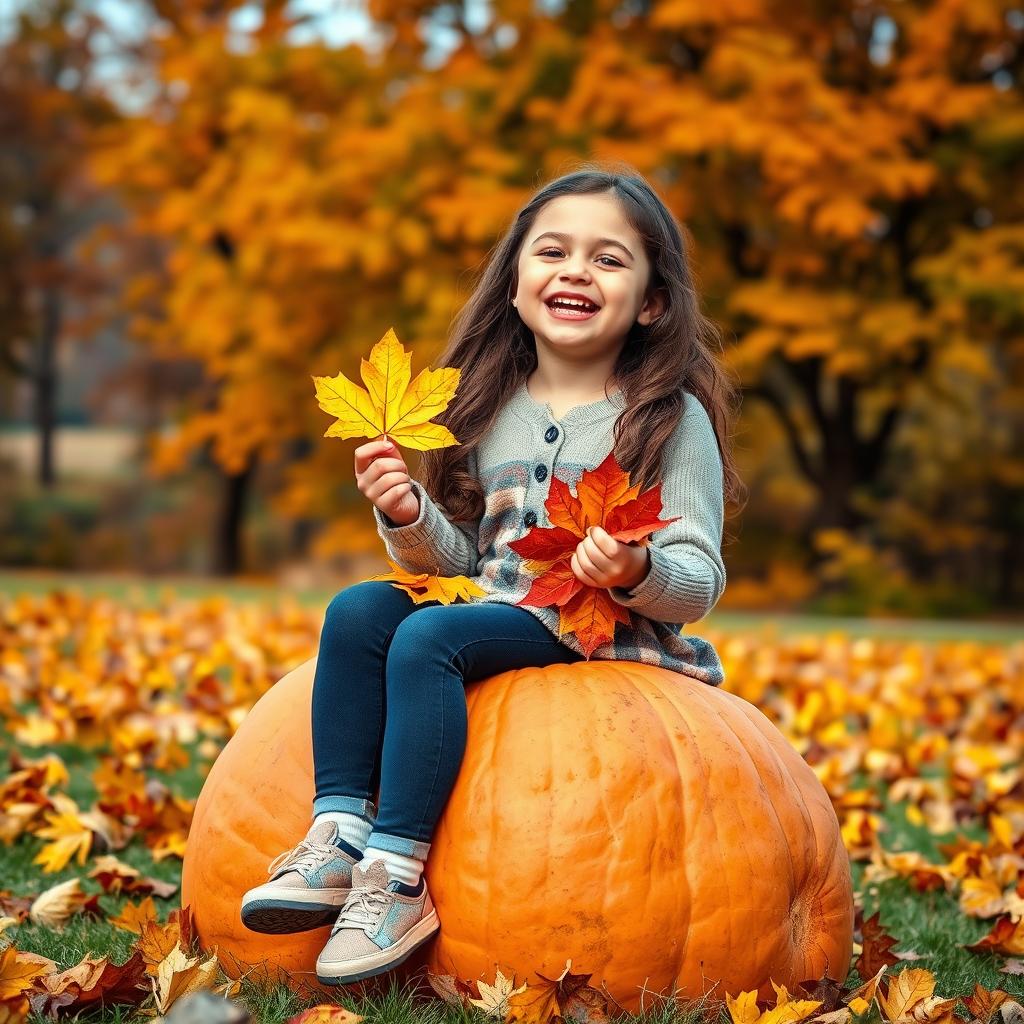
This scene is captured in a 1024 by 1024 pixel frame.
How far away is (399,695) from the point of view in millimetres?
2521

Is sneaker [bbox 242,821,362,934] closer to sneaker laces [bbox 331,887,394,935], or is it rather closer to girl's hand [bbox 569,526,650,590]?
sneaker laces [bbox 331,887,394,935]

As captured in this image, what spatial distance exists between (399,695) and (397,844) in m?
0.27

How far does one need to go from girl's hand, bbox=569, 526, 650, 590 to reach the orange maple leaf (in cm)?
3

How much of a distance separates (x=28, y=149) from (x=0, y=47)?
190 centimetres

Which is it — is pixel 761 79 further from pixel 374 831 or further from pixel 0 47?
pixel 0 47

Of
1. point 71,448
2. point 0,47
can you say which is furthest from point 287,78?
point 71,448

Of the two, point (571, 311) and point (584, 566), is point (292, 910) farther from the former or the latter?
point (571, 311)

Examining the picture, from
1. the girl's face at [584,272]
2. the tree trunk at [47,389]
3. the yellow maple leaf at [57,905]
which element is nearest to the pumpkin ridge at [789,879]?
the girl's face at [584,272]

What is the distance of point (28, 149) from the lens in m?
24.6

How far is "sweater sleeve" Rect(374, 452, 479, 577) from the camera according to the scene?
2852mm

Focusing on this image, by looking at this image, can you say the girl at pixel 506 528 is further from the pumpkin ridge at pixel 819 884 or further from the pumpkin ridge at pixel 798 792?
the pumpkin ridge at pixel 819 884

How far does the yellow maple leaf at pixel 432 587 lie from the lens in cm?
268

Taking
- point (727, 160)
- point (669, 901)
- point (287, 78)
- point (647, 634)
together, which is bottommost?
point (669, 901)

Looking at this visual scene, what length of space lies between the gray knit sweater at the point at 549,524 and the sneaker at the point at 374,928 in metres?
0.60
